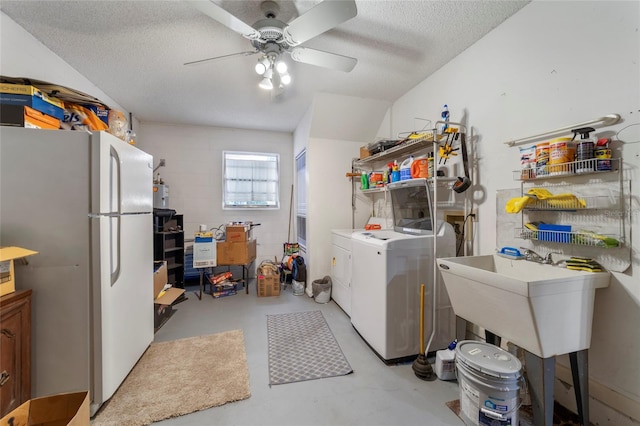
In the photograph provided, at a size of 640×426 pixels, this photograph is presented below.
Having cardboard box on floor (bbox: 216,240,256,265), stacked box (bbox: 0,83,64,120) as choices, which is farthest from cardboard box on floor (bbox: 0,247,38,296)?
cardboard box on floor (bbox: 216,240,256,265)

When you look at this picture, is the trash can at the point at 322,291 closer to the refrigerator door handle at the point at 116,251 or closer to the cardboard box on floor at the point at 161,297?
the cardboard box on floor at the point at 161,297

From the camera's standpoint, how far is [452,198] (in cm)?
237

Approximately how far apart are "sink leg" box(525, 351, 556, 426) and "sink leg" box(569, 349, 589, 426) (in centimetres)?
21

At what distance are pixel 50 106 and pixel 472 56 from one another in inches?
123

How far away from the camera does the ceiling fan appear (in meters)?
1.41

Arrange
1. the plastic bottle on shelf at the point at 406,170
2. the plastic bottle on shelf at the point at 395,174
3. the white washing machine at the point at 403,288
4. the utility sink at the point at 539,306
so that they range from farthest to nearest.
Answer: the plastic bottle on shelf at the point at 395,174 → the plastic bottle on shelf at the point at 406,170 → the white washing machine at the point at 403,288 → the utility sink at the point at 539,306

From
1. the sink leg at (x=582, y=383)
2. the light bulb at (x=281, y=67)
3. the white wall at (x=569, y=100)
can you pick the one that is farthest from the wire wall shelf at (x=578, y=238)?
the light bulb at (x=281, y=67)

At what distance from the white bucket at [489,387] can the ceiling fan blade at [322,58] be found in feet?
7.13

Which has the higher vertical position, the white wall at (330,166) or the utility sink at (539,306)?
the white wall at (330,166)

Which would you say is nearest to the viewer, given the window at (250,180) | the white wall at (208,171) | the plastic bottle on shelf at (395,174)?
the plastic bottle on shelf at (395,174)

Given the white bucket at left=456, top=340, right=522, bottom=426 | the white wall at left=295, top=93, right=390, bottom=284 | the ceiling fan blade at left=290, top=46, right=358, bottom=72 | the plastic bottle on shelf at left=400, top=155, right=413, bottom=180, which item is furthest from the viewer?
the white wall at left=295, top=93, right=390, bottom=284

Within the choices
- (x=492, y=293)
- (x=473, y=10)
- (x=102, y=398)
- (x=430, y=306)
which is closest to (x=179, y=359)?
(x=102, y=398)

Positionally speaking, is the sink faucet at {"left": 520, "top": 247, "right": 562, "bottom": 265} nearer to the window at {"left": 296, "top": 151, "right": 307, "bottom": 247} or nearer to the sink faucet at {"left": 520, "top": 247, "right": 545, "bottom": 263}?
the sink faucet at {"left": 520, "top": 247, "right": 545, "bottom": 263}

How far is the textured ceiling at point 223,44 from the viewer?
5.68 feet
